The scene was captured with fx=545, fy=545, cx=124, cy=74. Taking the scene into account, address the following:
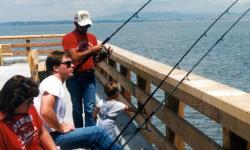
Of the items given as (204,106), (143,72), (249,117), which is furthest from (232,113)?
(143,72)

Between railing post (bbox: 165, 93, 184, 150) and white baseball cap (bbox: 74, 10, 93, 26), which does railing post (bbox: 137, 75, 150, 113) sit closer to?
white baseball cap (bbox: 74, 10, 93, 26)

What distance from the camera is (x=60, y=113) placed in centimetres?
447

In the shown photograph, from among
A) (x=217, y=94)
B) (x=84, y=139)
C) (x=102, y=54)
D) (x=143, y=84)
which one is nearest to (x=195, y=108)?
A: (x=217, y=94)

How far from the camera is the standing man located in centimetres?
617

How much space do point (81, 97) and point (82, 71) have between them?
1.06 feet

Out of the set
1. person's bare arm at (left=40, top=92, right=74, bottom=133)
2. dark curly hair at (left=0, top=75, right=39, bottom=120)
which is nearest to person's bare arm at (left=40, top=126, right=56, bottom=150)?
person's bare arm at (left=40, top=92, right=74, bottom=133)

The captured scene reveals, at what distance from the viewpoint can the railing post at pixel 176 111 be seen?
4.87 metres

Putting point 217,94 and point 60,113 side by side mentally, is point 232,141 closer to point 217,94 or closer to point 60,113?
point 217,94

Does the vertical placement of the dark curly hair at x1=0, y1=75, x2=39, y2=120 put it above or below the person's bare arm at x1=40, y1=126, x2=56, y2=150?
above

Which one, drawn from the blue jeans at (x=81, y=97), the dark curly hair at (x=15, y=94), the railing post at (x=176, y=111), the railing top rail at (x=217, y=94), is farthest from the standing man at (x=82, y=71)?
the dark curly hair at (x=15, y=94)

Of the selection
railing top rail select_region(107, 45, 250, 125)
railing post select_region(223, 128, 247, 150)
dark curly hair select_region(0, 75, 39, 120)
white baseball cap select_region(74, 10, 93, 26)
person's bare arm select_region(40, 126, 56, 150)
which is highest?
white baseball cap select_region(74, 10, 93, 26)

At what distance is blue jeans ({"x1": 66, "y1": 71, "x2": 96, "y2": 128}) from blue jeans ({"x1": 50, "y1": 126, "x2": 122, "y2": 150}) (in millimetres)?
1703

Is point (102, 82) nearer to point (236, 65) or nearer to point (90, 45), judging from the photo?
point (90, 45)

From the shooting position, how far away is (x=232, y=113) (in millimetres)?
3256
